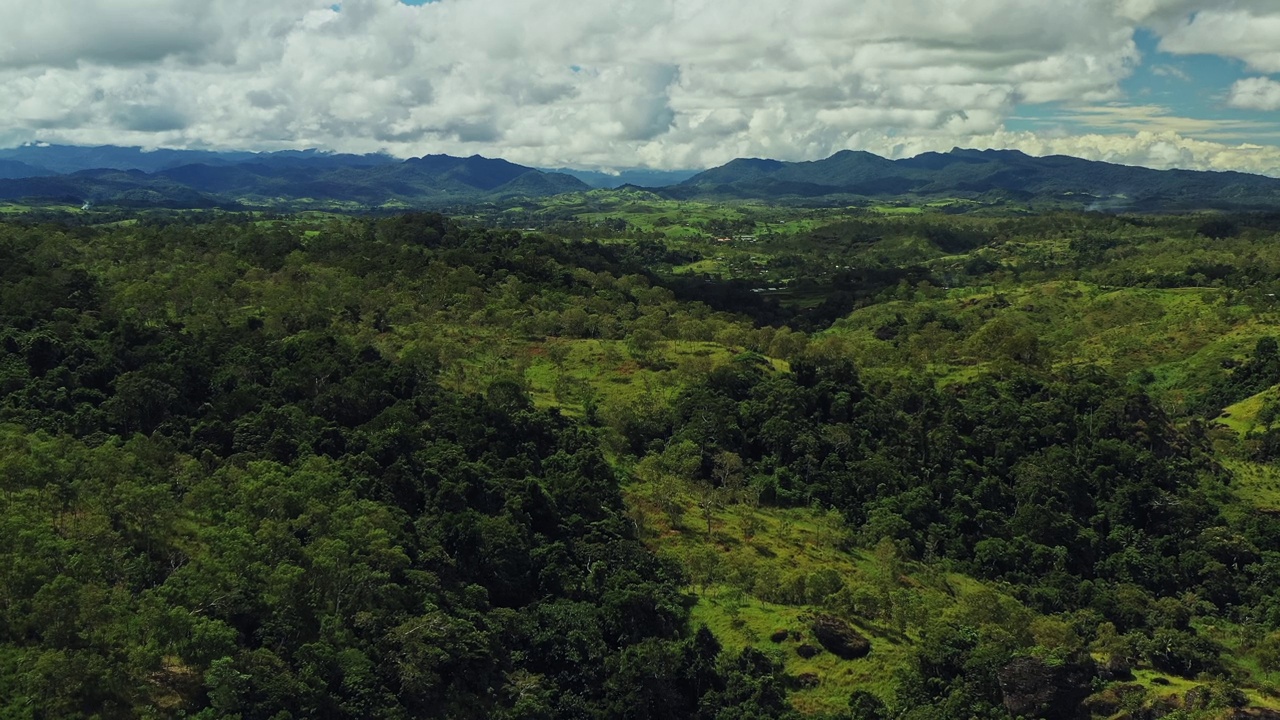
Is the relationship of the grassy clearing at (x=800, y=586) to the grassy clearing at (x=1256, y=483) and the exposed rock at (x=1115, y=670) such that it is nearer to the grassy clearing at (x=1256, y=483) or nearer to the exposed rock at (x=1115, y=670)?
the exposed rock at (x=1115, y=670)

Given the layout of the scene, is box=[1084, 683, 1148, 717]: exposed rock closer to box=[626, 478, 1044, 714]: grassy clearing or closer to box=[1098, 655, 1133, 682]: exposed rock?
box=[1098, 655, 1133, 682]: exposed rock

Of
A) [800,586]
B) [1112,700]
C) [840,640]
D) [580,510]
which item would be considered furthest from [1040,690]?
[580,510]

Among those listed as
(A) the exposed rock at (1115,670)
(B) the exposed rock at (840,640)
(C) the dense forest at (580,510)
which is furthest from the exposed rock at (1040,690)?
(B) the exposed rock at (840,640)

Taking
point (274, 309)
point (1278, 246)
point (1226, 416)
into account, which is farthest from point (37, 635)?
point (1278, 246)

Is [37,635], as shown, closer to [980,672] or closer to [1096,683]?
[980,672]

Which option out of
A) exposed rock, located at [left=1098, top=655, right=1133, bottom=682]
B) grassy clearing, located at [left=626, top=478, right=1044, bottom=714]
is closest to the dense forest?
grassy clearing, located at [left=626, top=478, right=1044, bottom=714]

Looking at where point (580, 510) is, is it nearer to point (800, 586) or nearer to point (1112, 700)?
point (800, 586)
